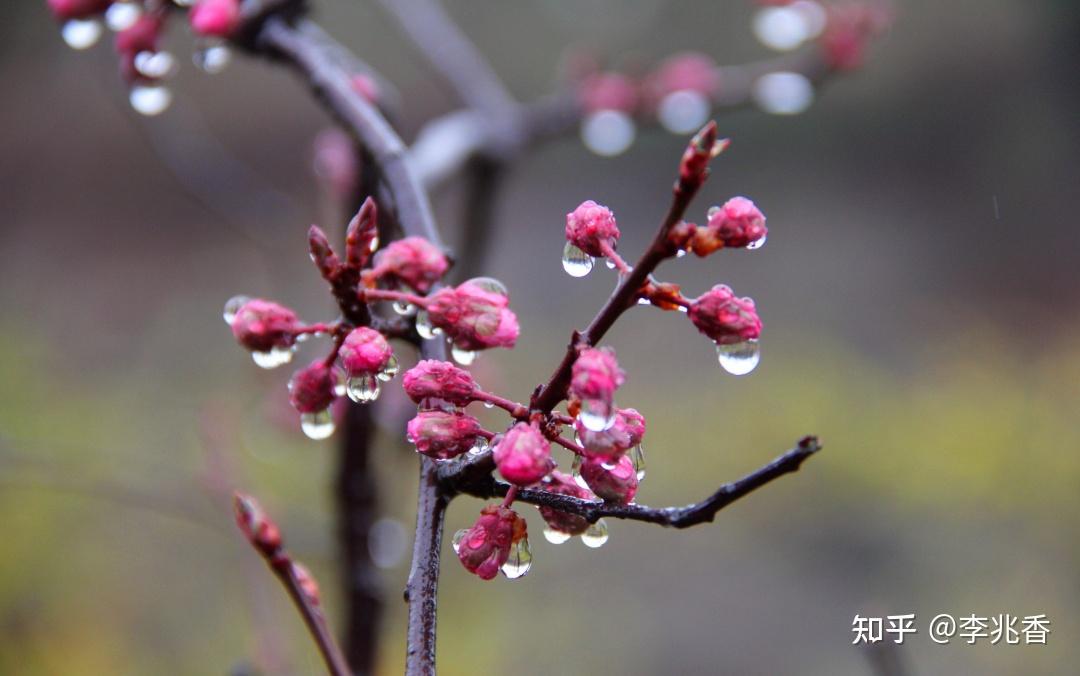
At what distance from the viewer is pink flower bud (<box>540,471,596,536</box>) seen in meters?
0.41

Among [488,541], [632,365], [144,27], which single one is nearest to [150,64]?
[144,27]

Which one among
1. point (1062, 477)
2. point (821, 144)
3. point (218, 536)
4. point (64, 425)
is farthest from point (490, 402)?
point (821, 144)

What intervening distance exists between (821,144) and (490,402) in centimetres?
531

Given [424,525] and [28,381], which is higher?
[28,381]

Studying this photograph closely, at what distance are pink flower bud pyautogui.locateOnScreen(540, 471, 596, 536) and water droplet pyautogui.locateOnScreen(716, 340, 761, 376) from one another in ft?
0.29

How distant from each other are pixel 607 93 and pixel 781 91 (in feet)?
1.05

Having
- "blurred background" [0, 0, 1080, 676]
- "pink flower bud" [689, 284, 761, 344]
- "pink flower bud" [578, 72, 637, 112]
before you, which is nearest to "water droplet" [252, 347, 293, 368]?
"pink flower bud" [689, 284, 761, 344]

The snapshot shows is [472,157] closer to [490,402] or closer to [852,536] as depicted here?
[490,402]

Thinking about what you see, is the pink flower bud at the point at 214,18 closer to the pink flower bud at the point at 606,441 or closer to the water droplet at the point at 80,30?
the water droplet at the point at 80,30

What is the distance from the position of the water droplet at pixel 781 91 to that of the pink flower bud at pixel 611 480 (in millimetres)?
1317

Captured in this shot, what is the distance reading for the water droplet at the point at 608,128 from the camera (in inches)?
62.8

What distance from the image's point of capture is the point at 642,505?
370mm

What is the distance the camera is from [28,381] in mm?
3373

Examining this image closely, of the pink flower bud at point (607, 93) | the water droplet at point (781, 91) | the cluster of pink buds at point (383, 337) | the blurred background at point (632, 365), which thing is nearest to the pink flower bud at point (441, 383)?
the cluster of pink buds at point (383, 337)
